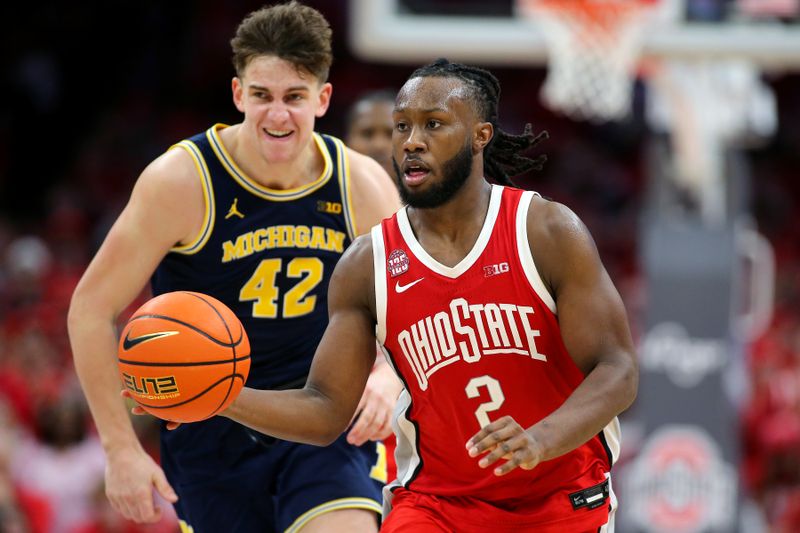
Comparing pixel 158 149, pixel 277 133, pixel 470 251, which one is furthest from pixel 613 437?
pixel 158 149

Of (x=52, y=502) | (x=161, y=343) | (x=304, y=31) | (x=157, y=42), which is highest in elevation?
(x=304, y=31)

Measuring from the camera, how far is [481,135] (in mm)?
3930

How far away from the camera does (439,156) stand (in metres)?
3.82

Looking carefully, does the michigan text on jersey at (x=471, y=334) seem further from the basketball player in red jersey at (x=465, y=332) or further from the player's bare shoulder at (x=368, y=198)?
the player's bare shoulder at (x=368, y=198)

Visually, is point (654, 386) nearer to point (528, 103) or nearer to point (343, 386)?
point (343, 386)

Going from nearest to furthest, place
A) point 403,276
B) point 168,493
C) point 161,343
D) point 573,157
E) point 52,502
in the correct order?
point 161,343
point 403,276
point 168,493
point 52,502
point 573,157

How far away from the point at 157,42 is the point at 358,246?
14.7 metres

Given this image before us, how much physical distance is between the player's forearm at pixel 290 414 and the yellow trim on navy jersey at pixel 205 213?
0.83m

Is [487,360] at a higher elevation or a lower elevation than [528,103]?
higher

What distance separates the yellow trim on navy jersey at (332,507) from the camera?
443 centimetres

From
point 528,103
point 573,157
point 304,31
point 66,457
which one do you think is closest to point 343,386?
point 304,31

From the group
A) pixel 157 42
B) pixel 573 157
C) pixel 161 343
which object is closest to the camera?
pixel 161 343

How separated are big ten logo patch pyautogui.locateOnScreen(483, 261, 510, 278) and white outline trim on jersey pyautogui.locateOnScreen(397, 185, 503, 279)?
0.15 ft

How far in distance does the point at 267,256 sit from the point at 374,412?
696 mm
